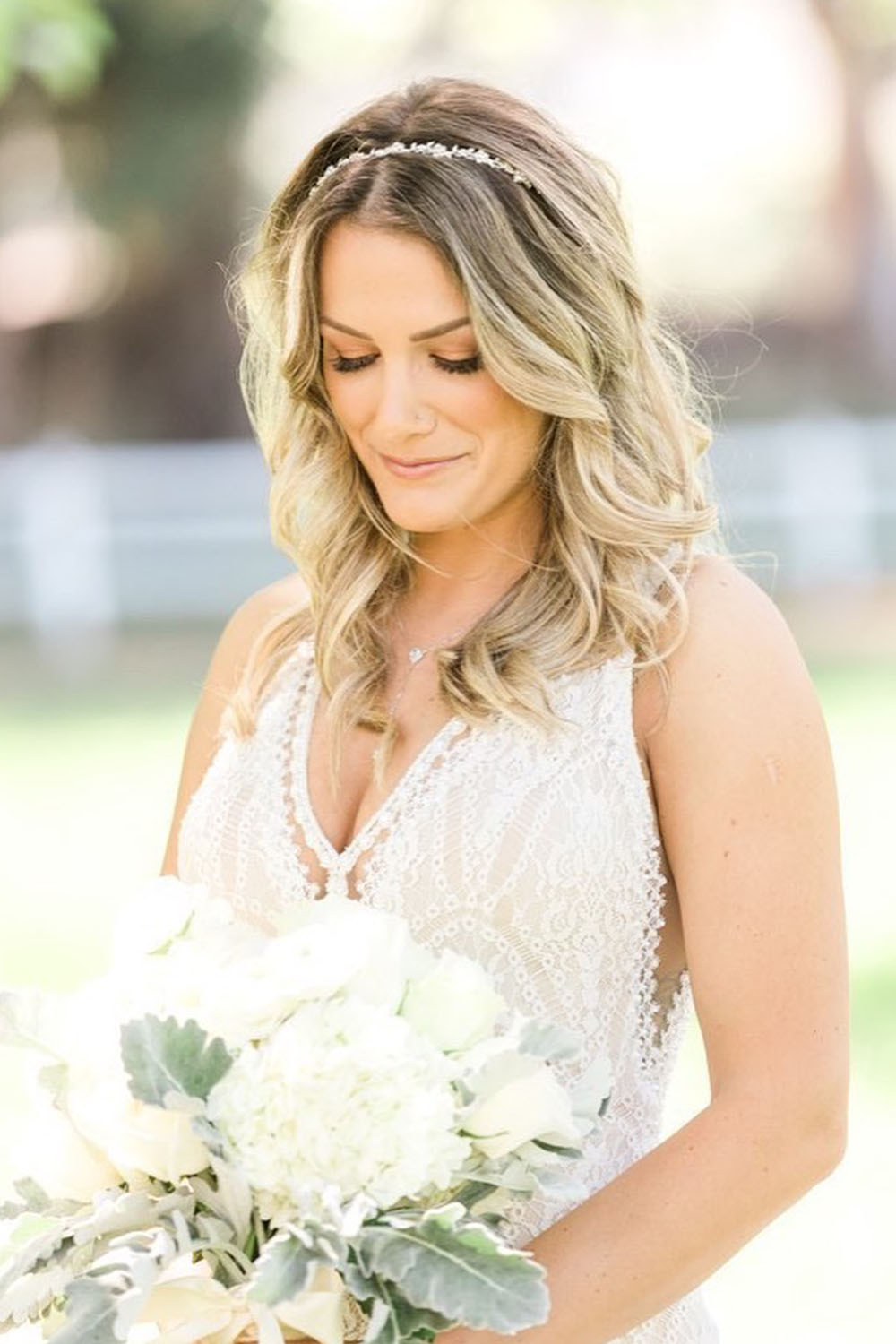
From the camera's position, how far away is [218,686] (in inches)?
138

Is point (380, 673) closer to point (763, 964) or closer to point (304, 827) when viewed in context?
point (304, 827)

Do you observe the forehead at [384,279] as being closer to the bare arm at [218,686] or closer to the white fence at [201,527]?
the bare arm at [218,686]

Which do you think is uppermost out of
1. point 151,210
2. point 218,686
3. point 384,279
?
point 151,210

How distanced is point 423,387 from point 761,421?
24.7 metres

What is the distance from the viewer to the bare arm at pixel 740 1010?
104 inches

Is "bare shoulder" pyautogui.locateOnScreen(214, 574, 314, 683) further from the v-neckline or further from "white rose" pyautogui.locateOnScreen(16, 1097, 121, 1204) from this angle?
"white rose" pyautogui.locateOnScreen(16, 1097, 121, 1204)

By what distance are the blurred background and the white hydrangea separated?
1477mm

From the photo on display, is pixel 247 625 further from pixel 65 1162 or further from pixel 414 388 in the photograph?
pixel 65 1162

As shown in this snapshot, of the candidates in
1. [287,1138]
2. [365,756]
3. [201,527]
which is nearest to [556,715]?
[365,756]

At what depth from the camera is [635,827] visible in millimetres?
2885

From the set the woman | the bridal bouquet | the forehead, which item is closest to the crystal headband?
the woman

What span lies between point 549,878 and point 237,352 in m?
24.0

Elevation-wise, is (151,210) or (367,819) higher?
(151,210)

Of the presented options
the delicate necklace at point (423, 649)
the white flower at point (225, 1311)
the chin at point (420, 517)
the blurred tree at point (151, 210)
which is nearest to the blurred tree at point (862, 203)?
the blurred tree at point (151, 210)
